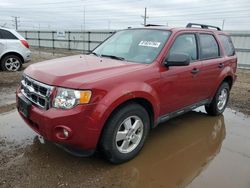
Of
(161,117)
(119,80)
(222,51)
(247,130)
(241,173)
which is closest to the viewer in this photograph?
(119,80)

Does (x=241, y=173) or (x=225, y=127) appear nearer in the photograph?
(x=241, y=173)

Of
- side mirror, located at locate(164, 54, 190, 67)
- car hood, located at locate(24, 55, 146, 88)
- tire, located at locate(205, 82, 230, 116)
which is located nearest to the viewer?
car hood, located at locate(24, 55, 146, 88)

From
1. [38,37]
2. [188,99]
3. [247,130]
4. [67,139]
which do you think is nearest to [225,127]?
[247,130]

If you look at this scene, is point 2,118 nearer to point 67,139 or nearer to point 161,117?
point 67,139

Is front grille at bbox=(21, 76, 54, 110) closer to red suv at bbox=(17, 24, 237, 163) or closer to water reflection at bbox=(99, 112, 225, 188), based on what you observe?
red suv at bbox=(17, 24, 237, 163)

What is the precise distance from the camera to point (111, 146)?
3.26 m

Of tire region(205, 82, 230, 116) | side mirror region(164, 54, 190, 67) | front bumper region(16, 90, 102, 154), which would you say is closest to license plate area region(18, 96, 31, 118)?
front bumper region(16, 90, 102, 154)

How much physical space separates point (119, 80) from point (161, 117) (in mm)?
1158

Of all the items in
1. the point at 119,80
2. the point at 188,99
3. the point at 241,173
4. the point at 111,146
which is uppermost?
the point at 119,80

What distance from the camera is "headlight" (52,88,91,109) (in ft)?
9.70

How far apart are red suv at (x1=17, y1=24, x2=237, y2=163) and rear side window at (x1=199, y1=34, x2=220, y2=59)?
0.02 m

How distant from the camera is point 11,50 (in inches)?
392

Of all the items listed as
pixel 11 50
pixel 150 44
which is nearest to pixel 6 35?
pixel 11 50

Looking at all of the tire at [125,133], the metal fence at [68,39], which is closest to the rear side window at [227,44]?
the tire at [125,133]
